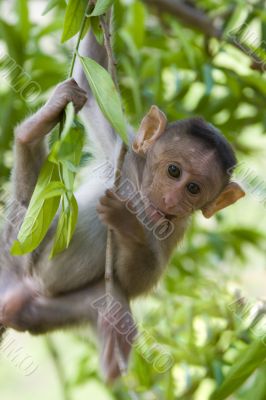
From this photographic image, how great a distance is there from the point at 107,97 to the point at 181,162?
106 cm

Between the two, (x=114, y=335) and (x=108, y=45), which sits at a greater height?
(x=108, y=45)

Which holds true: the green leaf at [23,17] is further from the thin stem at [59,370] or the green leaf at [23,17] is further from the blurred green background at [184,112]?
the thin stem at [59,370]

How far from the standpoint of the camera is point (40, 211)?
1.83 m

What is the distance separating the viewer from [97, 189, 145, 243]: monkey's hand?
2.66m

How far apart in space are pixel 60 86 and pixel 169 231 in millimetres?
908

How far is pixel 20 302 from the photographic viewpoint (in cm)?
295

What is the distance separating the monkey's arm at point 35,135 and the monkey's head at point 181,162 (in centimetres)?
38

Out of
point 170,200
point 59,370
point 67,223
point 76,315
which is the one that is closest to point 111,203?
point 170,200

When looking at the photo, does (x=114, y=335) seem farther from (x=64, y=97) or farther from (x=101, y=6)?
(x=101, y=6)

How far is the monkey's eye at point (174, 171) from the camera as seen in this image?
2.82 meters

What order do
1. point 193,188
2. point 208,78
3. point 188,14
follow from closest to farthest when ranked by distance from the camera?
point 193,188
point 208,78
point 188,14

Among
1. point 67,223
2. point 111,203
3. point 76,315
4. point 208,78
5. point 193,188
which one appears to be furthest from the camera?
point 208,78

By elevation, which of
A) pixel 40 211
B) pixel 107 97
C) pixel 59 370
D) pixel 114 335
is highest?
pixel 107 97

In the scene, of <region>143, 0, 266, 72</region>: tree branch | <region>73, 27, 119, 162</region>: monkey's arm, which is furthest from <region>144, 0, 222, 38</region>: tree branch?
<region>73, 27, 119, 162</region>: monkey's arm
